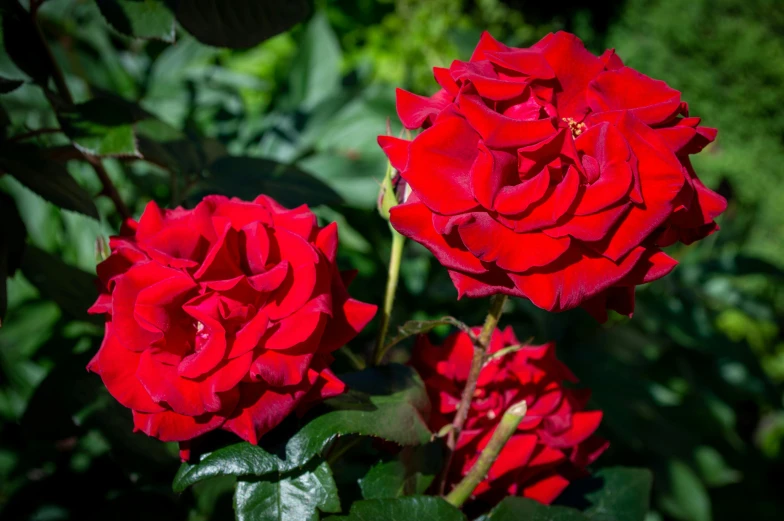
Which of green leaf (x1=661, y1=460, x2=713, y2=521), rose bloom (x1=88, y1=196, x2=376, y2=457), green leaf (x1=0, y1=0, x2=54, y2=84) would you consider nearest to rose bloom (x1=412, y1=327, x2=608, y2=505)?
rose bloom (x1=88, y1=196, x2=376, y2=457)

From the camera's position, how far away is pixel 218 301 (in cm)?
41

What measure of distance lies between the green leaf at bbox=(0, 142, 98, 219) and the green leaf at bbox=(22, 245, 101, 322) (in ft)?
0.29

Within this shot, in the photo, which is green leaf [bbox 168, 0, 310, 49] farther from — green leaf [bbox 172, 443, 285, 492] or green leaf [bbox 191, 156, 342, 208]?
green leaf [bbox 172, 443, 285, 492]

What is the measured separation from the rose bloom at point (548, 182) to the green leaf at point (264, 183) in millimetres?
272

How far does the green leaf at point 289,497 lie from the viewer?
17.4 inches

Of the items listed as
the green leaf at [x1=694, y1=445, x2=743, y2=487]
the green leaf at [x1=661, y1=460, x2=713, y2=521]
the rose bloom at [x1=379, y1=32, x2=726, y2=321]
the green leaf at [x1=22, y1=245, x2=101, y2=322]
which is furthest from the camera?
the green leaf at [x1=694, y1=445, x2=743, y2=487]

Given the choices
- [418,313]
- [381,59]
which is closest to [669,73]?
[381,59]

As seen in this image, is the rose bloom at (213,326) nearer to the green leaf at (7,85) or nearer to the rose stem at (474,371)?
the rose stem at (474,371)

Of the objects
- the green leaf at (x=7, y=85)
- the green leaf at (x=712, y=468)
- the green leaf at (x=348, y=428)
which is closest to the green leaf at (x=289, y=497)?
the green leaf at (x=348, y=428)

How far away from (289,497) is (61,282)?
1.08ft

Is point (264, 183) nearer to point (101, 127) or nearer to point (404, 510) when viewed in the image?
point (101, 127)

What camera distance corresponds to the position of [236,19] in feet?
1.99

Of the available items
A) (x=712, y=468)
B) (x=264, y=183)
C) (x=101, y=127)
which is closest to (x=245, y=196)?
(x=264, y=183)

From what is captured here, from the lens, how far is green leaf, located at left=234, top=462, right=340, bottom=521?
442 millimetres
